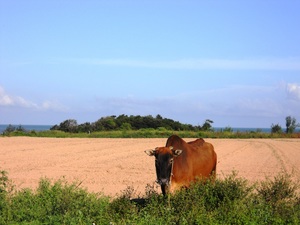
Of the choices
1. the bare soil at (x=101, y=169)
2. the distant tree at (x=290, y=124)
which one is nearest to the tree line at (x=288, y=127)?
the distant tree at (x=290, y=124)

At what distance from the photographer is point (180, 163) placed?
13211 mm

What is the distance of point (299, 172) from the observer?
25.9 meters

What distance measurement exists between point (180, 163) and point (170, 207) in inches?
77.8

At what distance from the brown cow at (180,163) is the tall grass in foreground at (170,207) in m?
0.40

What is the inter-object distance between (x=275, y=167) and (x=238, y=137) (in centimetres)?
4608

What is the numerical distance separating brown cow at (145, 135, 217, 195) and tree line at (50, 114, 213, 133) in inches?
2851

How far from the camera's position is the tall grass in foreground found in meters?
10.4

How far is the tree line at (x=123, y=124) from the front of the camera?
89.6m

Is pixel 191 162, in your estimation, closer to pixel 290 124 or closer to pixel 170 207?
pixel 170 207

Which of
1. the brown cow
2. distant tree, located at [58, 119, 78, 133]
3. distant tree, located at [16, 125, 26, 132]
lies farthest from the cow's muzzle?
distant tree, located at [58, 119, 78, 133]

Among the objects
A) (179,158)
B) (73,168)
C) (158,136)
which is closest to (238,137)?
(158,136)

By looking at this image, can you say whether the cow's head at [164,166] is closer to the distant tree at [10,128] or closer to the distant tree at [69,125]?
the distant tree at [10,128]

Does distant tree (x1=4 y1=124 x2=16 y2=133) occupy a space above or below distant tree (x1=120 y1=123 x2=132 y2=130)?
below

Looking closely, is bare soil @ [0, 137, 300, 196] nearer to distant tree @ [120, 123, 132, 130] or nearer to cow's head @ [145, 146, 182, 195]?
cow's head @ [145, 146, 182, 195]
